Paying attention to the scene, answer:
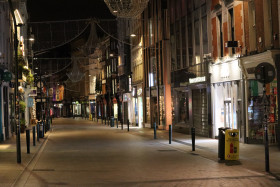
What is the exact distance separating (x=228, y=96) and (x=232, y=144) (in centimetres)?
1044

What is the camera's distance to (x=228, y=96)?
89.5ft

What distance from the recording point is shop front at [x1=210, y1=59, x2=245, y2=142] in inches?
984

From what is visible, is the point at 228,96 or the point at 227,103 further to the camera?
the point at 227,103

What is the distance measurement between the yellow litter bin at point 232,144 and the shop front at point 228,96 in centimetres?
763

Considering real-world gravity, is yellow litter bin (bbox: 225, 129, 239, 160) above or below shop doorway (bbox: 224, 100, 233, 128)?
below

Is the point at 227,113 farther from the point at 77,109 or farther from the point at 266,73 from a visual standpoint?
the point at 77,109

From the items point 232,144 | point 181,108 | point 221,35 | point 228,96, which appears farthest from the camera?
point 181,108

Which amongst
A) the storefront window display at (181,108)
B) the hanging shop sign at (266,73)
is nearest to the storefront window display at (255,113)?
A: the hanging shop sign at (266,73)

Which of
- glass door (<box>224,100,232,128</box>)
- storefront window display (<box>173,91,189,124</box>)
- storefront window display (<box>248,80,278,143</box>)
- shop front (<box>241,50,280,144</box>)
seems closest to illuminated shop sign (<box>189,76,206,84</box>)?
storefront window display (<box>173,91,189,124</box>)

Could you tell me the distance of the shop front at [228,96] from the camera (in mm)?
24984

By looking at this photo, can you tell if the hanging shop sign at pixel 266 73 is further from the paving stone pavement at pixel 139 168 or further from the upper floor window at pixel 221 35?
the upper floor window at pixel 221 35

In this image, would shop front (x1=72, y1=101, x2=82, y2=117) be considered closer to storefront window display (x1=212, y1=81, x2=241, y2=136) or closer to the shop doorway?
storefront window display (x1=212, y1=81, x2=241, y2=136)

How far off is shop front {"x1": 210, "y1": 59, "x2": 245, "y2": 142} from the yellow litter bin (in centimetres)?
763

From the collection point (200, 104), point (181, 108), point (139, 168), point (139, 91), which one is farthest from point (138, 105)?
point (139, 168)
